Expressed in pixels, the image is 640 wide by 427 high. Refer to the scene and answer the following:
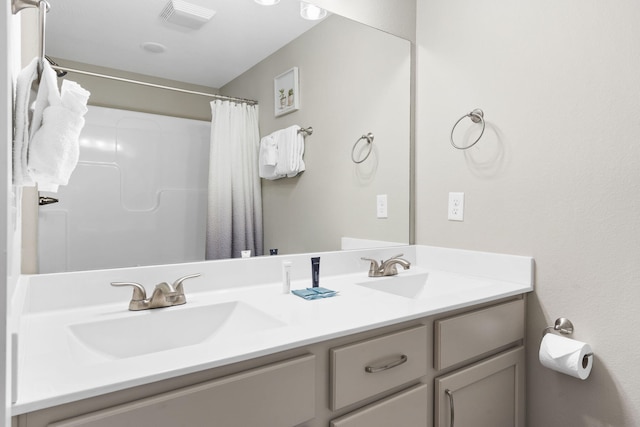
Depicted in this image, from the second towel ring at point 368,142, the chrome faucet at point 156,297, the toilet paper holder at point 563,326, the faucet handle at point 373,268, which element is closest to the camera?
the chrome faucet at point 156,297

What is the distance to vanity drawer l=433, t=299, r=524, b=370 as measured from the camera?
1170 mm

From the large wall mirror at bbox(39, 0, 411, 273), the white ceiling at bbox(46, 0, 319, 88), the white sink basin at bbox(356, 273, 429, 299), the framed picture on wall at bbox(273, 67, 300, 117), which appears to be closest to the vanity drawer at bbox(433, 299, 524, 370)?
the white sink basin at bbox(356, 273, 429, 299)

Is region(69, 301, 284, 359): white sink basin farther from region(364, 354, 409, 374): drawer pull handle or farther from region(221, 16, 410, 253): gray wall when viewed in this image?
region(221, 16, 410, 253): gray wall

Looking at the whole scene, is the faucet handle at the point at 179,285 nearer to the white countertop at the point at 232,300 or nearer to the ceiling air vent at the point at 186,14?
the white countertop at the point at 232,300

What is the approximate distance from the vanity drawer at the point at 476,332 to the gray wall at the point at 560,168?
0.12m

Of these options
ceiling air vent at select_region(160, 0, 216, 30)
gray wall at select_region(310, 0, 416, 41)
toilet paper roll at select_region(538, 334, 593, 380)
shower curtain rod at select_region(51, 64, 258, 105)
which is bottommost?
toilet paper roll at select_region(538, 334, 593, 380)

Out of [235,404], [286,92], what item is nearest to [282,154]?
[286,92]

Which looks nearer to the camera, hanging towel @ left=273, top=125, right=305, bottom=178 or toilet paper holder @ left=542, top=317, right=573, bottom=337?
toilet paper holder @ left=542, top=317, right=573, bottom=337

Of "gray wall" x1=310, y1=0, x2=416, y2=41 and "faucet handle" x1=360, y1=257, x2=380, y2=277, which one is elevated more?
"gray wall" x1=310, y1=0, x2=416, y2=41

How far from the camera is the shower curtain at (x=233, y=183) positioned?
1.37 metres

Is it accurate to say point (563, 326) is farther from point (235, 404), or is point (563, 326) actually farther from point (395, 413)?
point (235, 404)

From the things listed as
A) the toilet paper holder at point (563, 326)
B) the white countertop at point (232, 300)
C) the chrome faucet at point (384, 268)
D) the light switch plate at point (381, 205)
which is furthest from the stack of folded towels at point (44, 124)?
the toilet paper holder at point (563, 326)

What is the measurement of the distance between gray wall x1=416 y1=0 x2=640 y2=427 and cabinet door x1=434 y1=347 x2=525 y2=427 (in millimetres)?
84

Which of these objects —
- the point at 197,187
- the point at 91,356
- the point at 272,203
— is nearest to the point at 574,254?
the point at 272,203
